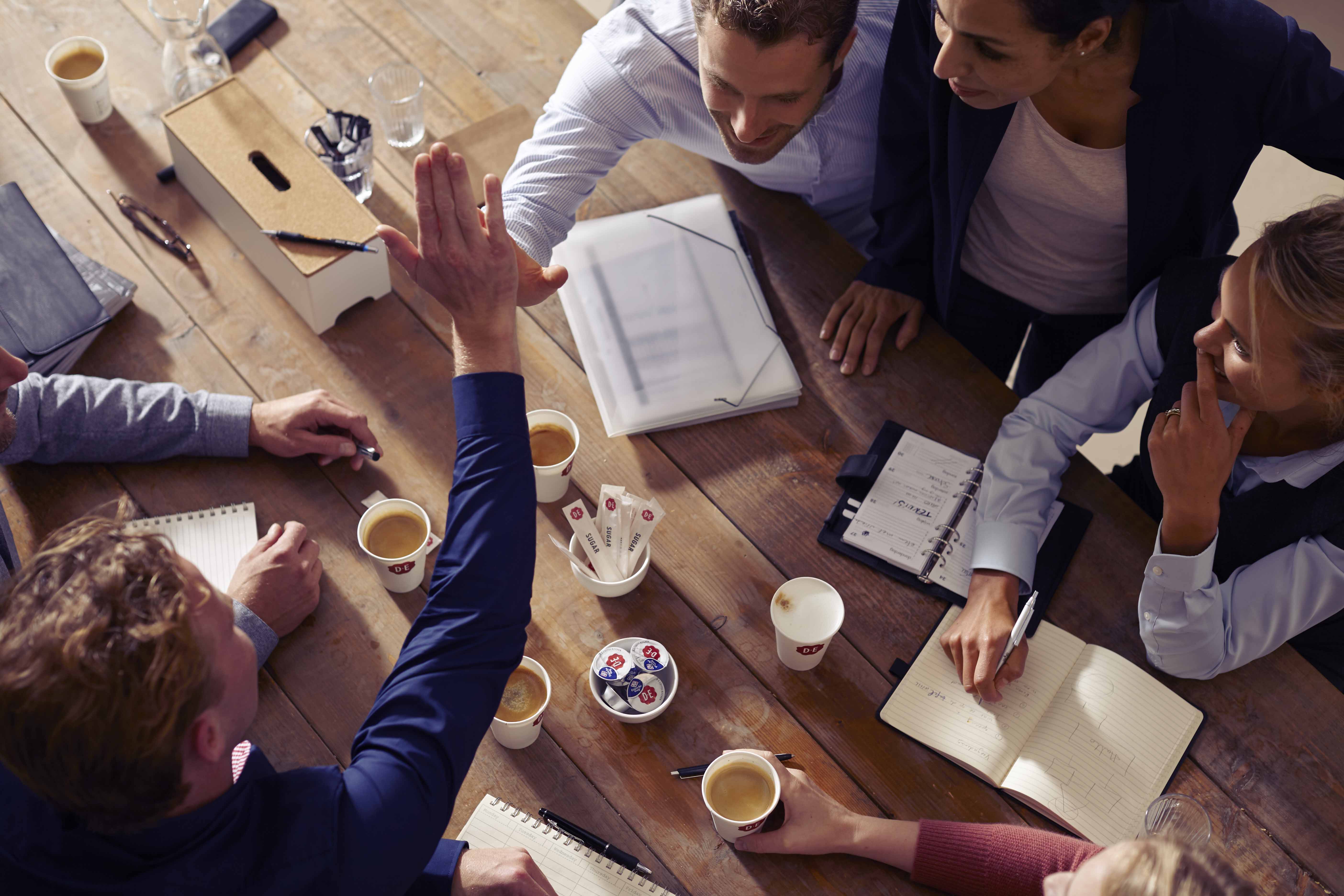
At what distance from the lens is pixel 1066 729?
147cm

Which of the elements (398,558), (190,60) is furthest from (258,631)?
(190,60)

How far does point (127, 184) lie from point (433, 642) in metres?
1.29

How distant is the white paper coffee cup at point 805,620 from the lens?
146 cm

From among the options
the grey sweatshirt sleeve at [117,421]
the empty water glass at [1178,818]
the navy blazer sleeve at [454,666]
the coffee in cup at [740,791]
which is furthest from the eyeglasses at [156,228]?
the empty water glass at [1178,818]

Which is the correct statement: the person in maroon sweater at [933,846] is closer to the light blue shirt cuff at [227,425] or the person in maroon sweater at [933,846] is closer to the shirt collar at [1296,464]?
the shirt collar at [1296,464]

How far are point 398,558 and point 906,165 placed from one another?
117cm

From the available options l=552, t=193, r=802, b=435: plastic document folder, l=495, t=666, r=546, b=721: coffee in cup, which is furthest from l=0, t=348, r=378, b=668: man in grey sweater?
l=552, t=193, r=802, b=435: plastic document folder

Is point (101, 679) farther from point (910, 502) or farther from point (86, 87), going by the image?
point (86, 87)

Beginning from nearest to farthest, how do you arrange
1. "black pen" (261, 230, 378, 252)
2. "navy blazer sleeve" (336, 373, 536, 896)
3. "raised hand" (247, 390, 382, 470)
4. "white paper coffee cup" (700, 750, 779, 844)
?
"navy blazer sleeve" (336, 373, 536, 896), "white paper coffee cup" (700, 750, 779, 844), "raised hand" (247, 390, 382, 470), "black pen" (261, 230, 378, 252)

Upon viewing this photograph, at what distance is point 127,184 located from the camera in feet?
6.37

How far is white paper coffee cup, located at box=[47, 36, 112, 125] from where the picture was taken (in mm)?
1938

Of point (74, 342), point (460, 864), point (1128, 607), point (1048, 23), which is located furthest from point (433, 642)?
point (1048, 23)

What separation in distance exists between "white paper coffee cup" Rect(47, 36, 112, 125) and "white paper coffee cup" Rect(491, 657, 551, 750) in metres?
1.42

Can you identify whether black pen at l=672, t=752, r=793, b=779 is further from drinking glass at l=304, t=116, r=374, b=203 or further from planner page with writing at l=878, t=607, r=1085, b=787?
drinking glass at l=304, t=116, r=374, b=203
